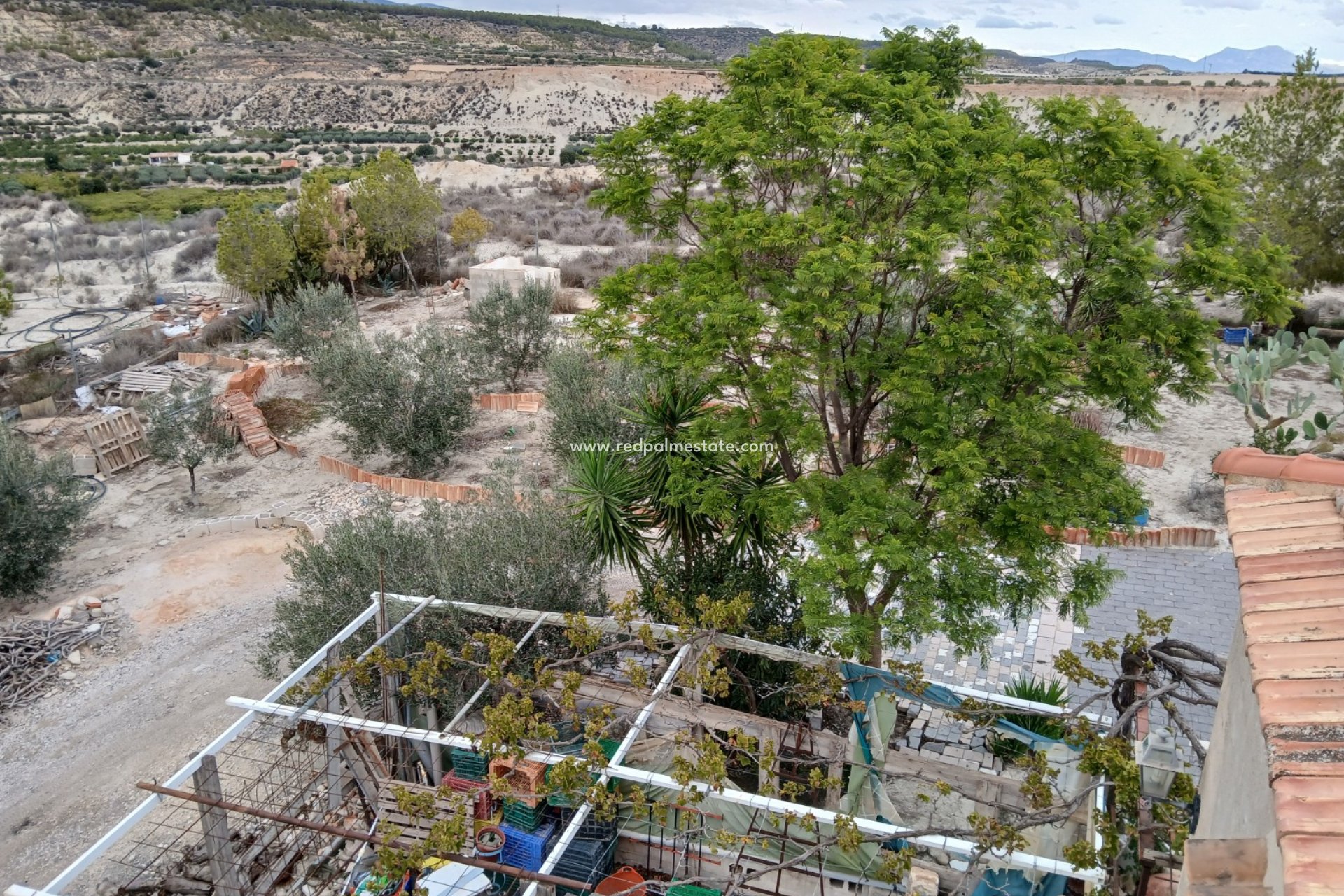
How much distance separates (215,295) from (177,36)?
203 feet

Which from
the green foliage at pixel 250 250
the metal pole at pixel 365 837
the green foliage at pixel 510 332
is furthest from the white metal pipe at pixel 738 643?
the green foliage at pixel 250 250

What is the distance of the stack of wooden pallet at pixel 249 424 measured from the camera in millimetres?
19000

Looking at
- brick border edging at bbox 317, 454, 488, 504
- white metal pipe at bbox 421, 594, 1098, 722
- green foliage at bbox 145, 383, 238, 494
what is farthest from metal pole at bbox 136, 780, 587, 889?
green foliage at bbox 145, 383, 238, 494

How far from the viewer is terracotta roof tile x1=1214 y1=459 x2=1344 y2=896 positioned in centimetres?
272

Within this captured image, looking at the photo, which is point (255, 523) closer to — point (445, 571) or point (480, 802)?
point (445, 571)

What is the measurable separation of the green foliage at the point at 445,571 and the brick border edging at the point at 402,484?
12.3ft

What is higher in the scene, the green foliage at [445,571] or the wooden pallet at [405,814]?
the green foliage at [445,571]

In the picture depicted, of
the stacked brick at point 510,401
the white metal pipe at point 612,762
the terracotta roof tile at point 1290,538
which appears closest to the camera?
the terracotta roof tile at point 1290,538

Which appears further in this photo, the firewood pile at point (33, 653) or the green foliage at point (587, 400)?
the green foliage at point (587, 400)


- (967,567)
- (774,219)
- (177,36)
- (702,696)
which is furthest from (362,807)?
(177,36)

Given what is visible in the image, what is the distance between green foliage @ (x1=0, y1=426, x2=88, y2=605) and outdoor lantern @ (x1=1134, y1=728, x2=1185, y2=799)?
14.9 m

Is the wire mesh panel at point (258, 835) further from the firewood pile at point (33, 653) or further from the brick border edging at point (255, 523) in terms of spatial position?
the brick border edging at point (255, 523)

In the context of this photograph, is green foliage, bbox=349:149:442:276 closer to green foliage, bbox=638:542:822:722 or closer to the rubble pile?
the rubble pile

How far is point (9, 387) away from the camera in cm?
2188
